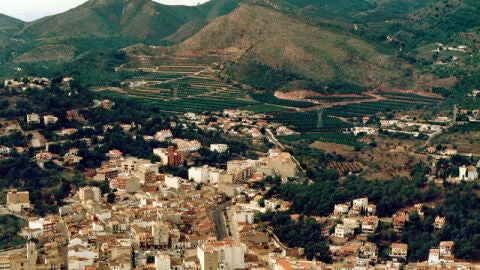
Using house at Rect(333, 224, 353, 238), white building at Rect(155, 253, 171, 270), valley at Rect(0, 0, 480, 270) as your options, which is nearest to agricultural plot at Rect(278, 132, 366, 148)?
valley at Rect(0, 0, 480, 270)

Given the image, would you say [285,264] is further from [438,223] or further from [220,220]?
[438,223]

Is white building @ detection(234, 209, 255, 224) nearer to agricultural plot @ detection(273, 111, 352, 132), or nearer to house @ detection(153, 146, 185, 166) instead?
house @ detection(153, 146, 185, 166)

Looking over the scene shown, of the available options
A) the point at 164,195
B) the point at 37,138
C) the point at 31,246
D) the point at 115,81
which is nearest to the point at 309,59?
the point at 115,81

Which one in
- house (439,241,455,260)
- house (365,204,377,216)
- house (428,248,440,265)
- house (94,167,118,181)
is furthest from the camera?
house (94,167,118,181)

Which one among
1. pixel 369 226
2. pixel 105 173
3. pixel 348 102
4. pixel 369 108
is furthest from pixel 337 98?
pixel 369 226

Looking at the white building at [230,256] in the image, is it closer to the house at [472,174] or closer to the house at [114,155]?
the house at [472,174]

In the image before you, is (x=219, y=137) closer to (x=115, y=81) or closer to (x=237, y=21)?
(x=115, y=81)

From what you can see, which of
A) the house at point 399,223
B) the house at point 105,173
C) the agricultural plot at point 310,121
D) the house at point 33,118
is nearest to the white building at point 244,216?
the house at point 399,223
